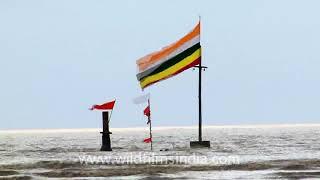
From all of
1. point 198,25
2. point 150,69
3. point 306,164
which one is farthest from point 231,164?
point 198,25

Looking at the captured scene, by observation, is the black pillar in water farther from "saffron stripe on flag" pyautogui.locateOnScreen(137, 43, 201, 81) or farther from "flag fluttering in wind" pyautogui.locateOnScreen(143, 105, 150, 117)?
"saffron stripe on flag" pyautogui.locateOnScreen(137, 43, 201, 81)

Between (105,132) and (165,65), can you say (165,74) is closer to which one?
(165,65)

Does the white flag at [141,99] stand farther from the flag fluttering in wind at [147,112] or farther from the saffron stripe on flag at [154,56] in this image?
the saffron stripe on flag at [154,56]

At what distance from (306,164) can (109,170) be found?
8.38 m

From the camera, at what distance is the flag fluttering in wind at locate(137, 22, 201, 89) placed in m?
40.1

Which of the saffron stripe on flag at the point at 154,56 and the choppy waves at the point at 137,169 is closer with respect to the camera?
the choppy waves at the point at 137,169

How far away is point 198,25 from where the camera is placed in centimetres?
4278

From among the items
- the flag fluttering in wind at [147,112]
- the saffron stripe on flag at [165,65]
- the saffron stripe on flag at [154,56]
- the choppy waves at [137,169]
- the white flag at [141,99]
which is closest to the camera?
the choppy waves at [137,169]

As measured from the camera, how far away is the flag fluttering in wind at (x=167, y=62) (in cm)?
4012

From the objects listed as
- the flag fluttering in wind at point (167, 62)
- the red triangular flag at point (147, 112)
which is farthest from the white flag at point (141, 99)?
the red triangular flag at point (147, 112)

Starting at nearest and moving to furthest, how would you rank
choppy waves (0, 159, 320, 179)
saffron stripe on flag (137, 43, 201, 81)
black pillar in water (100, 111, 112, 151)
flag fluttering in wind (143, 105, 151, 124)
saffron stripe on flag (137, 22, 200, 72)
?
1. choppy waves (0, 159, 320, 179)
2. saffron stripe on flag (137, 43, 201, 81)
3. saffron stripe on flag (137, 22, 200, 72)
4. flag fluttering in wind (143, 105, 151, 124)
5. black pillar in water (100, 111, 112, 151)

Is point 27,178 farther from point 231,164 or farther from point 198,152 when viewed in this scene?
point 198,152

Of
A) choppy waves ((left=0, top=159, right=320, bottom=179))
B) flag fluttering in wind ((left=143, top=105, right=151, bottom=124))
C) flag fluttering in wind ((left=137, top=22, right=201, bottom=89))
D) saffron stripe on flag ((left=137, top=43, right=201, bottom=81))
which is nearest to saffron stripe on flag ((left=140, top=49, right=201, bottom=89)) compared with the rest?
flag fluttering in wind ((left=137, top=22, right=201, bottom=89))

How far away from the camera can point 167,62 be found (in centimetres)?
4038
